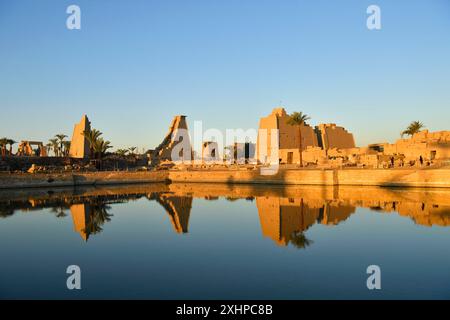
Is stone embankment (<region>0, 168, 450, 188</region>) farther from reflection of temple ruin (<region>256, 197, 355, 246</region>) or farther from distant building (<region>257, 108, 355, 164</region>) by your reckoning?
distant building (<region>257, 108, 355, 164</region>)

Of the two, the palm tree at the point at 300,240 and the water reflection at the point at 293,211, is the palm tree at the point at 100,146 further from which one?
the palm tree at the point at 300,240

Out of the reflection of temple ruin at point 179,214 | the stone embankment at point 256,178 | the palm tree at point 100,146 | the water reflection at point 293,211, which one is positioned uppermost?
the palm tree at point 100,146

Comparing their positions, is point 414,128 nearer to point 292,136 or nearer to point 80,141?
point 292,136

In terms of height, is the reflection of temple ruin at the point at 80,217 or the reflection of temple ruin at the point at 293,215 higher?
the reflection of temple ruin at the point at 293,215

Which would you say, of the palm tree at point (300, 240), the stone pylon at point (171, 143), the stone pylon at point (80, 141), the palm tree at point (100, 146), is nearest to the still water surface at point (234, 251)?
the palm tree at point (300, 240)

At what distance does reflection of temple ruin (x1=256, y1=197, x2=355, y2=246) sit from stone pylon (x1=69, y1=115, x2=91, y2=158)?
1934 inches

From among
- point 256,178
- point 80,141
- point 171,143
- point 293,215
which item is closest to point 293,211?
point 293,215

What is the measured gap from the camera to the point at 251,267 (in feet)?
30.1

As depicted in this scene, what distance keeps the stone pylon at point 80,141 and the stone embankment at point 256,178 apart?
2342 centimetres

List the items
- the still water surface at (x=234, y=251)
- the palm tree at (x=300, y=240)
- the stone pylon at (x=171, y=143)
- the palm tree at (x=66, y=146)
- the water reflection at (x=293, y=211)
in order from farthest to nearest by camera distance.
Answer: the palm tree at (x=66, y=146) → the stone pylon at (x=171, y=143) → the water reflection at (x=293, y=211) → the palm tree at (x=300, y=240) → the still water surface at (x=234, y=251)

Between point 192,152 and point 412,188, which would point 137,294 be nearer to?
point 412,188

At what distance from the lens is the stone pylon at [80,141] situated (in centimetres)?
6337
